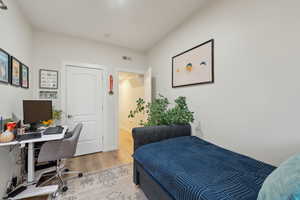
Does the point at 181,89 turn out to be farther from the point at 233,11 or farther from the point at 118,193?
the point at 118,193

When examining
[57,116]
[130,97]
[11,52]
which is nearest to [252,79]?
[11,52]

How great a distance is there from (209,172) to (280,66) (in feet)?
4.05

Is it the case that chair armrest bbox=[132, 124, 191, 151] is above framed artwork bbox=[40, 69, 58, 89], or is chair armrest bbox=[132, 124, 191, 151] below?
below

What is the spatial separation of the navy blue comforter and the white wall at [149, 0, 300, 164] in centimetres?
28

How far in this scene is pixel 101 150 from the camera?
3.01 m

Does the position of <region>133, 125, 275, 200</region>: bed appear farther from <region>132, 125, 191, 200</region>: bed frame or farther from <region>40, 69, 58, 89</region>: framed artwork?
<region>40, 69, 58, 89</region>: framed artwork

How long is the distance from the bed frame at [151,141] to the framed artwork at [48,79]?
6.84 feet

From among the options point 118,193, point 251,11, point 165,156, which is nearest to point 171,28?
point 251,11

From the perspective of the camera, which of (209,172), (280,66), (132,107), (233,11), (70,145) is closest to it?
(209,172)

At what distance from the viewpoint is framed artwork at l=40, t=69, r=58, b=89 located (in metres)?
2.48

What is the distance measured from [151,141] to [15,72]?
208 cm

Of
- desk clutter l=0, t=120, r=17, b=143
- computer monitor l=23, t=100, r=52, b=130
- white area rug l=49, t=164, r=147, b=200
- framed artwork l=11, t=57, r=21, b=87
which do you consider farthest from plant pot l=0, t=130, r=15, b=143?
white area rug l=49, t=164, r=147, b=200

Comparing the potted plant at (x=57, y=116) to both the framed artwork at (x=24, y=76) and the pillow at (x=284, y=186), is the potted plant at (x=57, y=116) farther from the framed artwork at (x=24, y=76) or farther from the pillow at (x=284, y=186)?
the pillow at (x=284, y=186)

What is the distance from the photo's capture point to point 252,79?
4.71 ft
